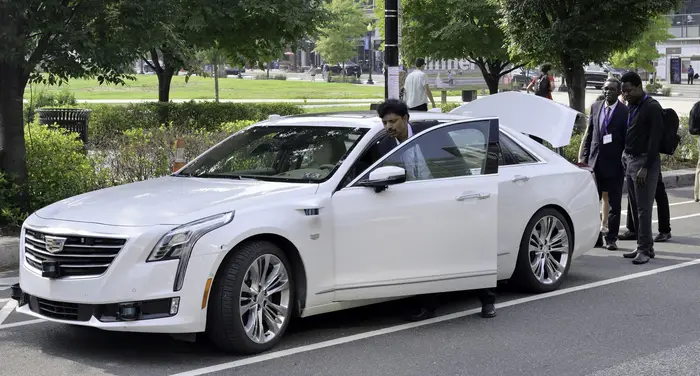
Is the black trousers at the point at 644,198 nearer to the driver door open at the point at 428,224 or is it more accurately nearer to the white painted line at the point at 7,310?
the driver door open at the point at 428,224

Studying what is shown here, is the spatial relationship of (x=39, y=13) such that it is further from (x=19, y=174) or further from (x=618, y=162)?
(x=618, y=162)

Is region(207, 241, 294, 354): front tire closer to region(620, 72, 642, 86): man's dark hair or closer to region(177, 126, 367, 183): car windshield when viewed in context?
region(177, 126, 367, 183): car windshield

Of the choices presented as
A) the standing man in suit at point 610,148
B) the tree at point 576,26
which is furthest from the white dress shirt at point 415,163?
the tree at point 576,26

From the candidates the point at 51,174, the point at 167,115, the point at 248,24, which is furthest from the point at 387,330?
the point at 167,115

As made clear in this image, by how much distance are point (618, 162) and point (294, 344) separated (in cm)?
539

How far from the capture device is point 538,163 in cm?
843

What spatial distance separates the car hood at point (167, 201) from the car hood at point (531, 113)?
379 centimetres

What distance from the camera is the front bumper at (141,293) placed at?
5762 mm

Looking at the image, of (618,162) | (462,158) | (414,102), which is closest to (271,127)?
(462,158)

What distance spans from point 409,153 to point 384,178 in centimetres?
63

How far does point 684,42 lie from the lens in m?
66.8

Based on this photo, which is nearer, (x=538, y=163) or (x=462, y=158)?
(x=462, y=158)

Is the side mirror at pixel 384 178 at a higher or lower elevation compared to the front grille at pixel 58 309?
higher

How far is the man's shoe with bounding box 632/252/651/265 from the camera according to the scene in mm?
9641
